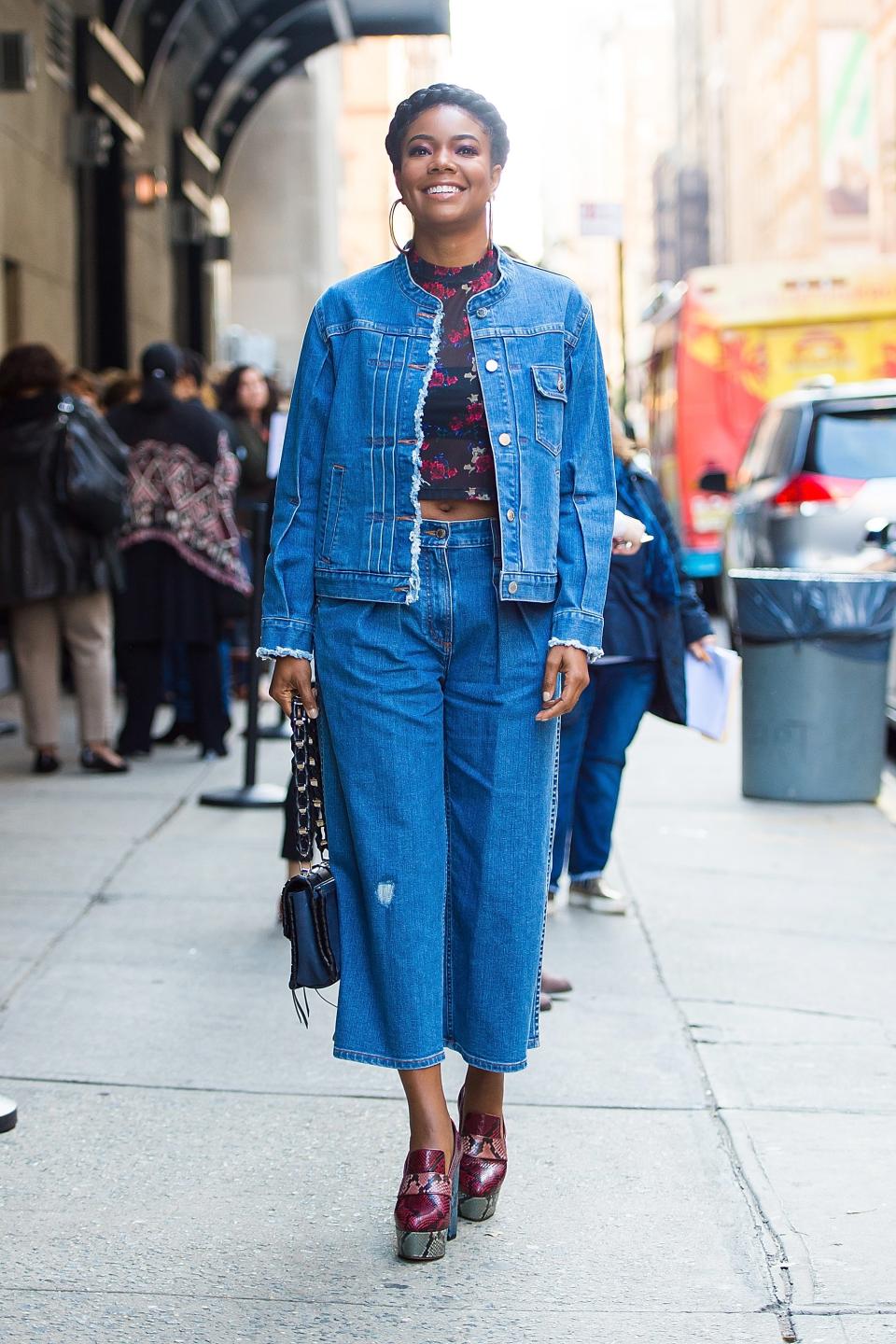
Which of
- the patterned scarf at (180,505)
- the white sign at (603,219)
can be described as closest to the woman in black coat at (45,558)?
the patterned scarf at (180,505)

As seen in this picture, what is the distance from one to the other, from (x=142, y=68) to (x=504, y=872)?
16.3 metres

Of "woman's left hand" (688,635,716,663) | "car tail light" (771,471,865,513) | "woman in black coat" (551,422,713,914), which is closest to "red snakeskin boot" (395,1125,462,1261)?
"woman in black coat" (551,422,713,914)

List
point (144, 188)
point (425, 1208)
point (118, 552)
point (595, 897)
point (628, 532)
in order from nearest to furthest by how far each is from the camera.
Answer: point (425, 1208), point (628, 532), point (595, 897), point (118, 552), point (144, 188)

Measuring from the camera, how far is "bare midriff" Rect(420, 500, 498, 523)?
11.7 ft

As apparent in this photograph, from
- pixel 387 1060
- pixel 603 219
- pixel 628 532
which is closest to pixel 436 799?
pixel 387 1060

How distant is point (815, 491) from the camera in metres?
11.1

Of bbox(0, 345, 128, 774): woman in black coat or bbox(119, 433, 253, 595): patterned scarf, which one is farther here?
bbox(119, 433, 253, 595): patterned scarf

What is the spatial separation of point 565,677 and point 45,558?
5.52 meters

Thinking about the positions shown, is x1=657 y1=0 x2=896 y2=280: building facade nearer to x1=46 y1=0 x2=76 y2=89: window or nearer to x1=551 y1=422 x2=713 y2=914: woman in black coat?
x1=46 y1=0 x2=76 y2=89: window

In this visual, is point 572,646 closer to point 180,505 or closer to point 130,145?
point 180,505

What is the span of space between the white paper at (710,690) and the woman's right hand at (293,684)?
9.77 ft

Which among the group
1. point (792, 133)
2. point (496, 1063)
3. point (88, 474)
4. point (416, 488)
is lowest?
point (496, 1063)

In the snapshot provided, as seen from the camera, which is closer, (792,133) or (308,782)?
(308,782)

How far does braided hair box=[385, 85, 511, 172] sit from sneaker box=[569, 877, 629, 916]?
317cm
